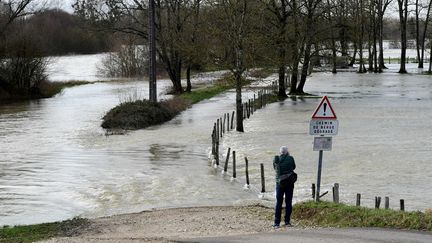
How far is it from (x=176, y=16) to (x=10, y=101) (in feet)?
→ 60.4

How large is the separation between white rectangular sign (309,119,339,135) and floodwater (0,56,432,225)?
10.2ft

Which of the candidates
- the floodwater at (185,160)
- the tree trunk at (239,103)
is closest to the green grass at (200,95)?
the floodwater at (185,160)

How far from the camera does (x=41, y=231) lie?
1322 cm

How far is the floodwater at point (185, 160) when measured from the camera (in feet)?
56.6

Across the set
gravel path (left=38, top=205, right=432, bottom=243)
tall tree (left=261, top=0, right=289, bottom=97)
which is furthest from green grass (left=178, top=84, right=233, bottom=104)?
gravel path (left=38, top=205, right=432, bottom=243)

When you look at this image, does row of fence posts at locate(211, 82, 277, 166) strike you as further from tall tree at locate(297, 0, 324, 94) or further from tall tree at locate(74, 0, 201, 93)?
tall tree at locate(74, 0, 201, 93)

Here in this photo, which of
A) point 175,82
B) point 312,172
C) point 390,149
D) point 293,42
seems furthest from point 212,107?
point 312,172

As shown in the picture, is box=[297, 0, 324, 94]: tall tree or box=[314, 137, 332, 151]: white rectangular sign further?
box=[297, 0, 324, 94]: tall tree

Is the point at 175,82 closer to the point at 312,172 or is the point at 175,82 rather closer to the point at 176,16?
the point at 176,16

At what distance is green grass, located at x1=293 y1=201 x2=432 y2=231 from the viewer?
11.2m

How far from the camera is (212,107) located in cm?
4591

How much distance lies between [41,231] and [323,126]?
678 centimetres

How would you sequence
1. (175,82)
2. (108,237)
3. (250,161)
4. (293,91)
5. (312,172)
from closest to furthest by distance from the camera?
(108,237) < (312,172) < (250,161) < (293,91) < (175,82)

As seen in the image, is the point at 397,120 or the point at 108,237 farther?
the point at 397,120
